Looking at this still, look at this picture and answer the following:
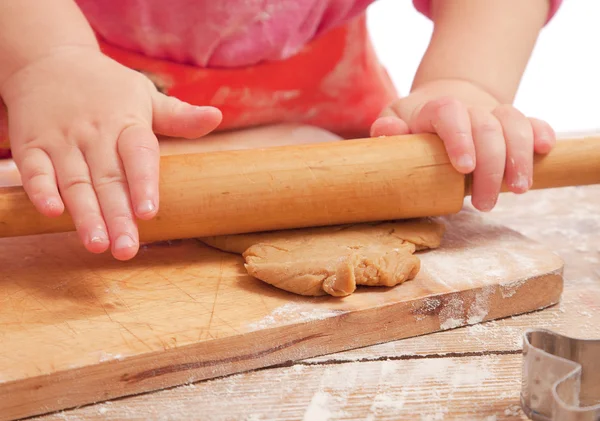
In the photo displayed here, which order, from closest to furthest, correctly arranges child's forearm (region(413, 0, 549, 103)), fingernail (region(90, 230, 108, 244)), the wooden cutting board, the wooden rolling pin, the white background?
the wooden cutting board
fingernail (region(90, 230, 108, 244))
the wooden rolling pin
child's forearm (region(413, 0, 549, 103))
the white background

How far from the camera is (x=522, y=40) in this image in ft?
4.85

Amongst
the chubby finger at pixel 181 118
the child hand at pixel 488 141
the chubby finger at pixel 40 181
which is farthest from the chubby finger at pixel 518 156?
the chubby finger at pixel 40 181

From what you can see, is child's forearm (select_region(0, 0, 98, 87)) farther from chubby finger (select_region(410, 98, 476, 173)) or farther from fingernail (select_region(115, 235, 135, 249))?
chubby finger (select_region(410, 98, 476, 173))

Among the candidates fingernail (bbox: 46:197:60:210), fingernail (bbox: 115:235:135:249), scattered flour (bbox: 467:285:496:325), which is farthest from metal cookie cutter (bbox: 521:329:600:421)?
fingernail (bbox: 46:197:60:210)

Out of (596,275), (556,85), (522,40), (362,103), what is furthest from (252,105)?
(556,85)

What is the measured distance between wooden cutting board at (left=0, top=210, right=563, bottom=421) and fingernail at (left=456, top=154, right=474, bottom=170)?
0.41 feet

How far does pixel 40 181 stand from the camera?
980 millimetres

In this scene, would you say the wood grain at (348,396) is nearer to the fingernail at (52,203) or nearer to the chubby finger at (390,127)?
the fingernail at (52,203)

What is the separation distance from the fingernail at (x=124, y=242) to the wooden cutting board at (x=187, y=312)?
7 centimetres

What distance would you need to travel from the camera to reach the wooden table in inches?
31.0

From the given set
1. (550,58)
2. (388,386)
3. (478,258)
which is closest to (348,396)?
(388,386)

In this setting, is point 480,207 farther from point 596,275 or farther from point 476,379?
point 476,379

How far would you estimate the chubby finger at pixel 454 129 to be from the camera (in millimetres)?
1113

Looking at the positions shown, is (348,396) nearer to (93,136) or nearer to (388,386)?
(388,386)
